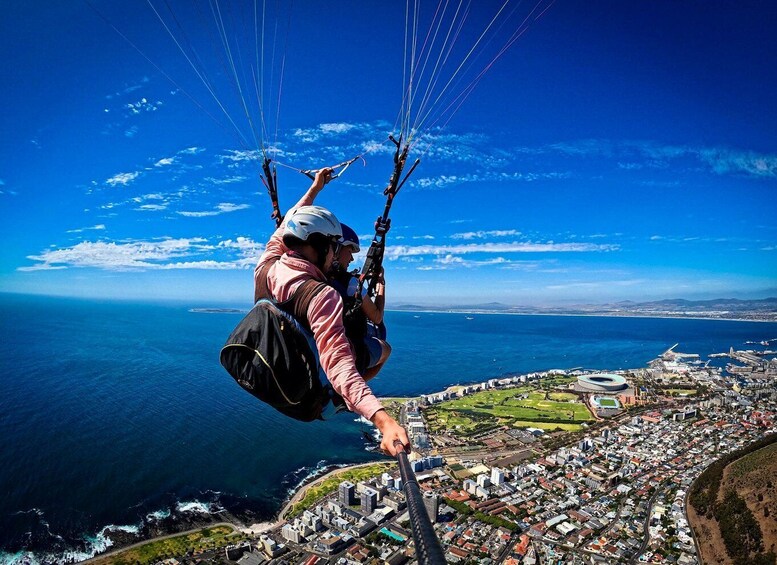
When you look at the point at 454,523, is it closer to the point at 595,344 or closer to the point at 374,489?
the point at 374,489

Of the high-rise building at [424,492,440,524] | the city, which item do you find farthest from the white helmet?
the high-rise building at [424,492,440,524]

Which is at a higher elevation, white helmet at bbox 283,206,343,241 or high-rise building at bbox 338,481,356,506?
white helmet at bbox 283,206,343,241

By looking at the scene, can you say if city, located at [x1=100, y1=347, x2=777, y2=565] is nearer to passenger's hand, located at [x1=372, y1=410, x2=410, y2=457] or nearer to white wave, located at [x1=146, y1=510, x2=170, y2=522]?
white wave, located at [x1=146, y1=510, x2=170, y2=522]

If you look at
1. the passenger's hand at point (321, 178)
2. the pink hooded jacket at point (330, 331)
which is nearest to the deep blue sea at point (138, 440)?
the passenger's hand at point (321, 178)

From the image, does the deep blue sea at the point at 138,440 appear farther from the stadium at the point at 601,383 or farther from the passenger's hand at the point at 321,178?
the passenger's hand at the point at 321,178

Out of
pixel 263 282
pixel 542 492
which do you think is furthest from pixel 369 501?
pixel 263 282

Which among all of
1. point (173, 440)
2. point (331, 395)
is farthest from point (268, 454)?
point (331, 395)

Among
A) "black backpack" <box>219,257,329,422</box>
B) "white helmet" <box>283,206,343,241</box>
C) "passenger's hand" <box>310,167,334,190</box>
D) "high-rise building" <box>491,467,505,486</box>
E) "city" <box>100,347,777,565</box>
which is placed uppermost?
"passenger's hand" <box>310,167,334,190</box>
